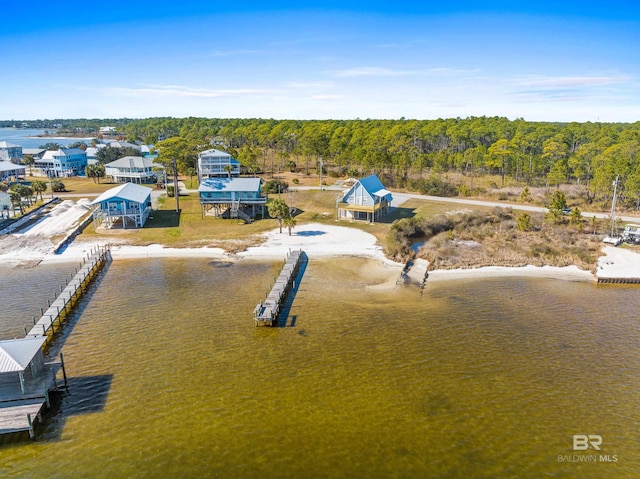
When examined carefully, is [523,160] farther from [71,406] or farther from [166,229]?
[71,406]

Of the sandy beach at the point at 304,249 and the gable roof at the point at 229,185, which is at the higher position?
the gable roof at the point at 229,185

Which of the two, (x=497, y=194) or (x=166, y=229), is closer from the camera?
(x=166, y=229)

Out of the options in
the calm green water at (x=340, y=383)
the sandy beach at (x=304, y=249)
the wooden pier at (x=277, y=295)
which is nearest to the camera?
the calm green water at (x=340, y=383)

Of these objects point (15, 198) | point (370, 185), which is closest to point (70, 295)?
point (15, 198)

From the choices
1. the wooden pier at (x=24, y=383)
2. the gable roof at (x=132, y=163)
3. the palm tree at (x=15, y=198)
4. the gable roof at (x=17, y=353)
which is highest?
the gable roof at (x=132, y=163)

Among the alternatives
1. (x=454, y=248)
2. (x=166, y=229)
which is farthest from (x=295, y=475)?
(x=166, y=229)

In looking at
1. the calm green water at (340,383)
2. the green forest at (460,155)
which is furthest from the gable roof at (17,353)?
the green forest at (460,155)

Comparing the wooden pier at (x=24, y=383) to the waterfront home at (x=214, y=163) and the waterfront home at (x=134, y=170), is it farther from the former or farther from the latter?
the waterfront home at (x=134, y=170)
